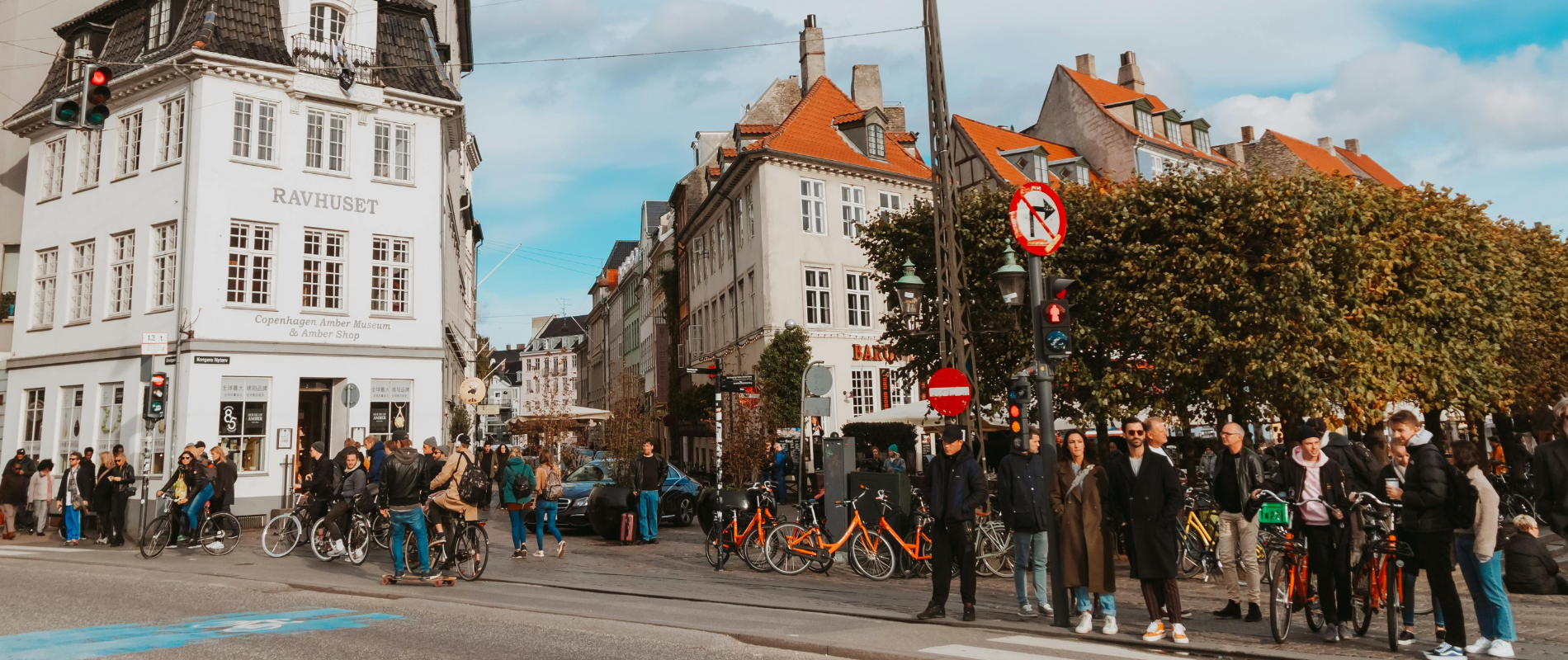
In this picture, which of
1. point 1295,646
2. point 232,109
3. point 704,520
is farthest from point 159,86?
point 1295,646

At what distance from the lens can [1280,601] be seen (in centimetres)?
806

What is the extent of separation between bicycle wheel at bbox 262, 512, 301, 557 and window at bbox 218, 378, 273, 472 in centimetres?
657

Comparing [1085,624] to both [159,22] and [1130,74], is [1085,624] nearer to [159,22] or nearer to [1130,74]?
[159,22]

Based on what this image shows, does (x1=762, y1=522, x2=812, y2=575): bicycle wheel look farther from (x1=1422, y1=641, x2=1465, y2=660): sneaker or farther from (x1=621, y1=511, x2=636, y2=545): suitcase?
(x1=1422, y1=641, x2=1465, y2=660): sneaker

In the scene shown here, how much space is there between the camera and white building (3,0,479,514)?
2244 centimetres

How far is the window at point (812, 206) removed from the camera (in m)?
36.8

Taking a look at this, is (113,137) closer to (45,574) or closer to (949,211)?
(45,574)

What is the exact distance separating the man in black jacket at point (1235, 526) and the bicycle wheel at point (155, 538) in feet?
51.4

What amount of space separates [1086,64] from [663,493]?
42.6 meters

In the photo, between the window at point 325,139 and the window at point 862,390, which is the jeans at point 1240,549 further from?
the window at point 862,390

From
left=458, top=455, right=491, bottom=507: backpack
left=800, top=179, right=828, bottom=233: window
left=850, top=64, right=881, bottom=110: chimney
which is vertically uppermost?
left=850, top=64, right=881, bottom=110: chimney

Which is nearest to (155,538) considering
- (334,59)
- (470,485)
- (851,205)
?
(470,485)

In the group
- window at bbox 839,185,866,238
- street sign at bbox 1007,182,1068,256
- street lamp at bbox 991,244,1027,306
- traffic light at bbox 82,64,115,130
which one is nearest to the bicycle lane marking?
traffic light at bbox 82,64,115,130

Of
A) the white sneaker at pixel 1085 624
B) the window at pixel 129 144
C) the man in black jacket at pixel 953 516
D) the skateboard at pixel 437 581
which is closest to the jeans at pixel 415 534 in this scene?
the skateboard at pixel 437 581
